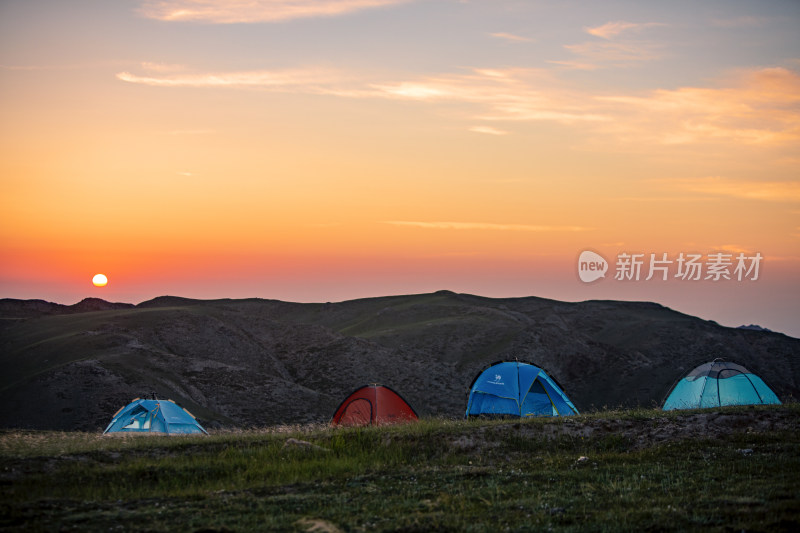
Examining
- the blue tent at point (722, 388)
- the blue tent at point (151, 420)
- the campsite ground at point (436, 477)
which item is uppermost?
the blue tent at point (722, 388)

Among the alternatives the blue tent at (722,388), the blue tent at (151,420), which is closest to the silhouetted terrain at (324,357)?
the blue tent at (151,420)

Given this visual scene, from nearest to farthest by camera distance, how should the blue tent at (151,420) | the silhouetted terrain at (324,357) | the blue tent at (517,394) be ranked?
the blue tent at (151,420) < the blue tent at (517,394) < the silhouetted terrain at (324,357)

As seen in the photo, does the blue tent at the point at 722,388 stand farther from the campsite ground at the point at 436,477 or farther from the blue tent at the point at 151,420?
the blue tent at the point at 151,420

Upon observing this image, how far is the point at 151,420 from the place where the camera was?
32.5 metres

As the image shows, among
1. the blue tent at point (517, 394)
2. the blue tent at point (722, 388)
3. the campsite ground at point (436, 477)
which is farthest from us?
the blue tent at point (517, 394)

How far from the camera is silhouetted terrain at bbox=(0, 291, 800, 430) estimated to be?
4916cm

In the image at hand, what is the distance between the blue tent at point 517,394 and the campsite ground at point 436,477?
12.8 metres

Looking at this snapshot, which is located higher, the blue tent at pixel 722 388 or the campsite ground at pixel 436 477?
the blue tent at pixel 722 388

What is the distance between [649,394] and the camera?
69125 millimetres

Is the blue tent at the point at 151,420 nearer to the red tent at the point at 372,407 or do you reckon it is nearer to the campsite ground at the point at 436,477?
the red tent at the point at 372,407

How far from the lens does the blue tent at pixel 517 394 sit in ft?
109

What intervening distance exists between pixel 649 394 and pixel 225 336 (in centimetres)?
4111

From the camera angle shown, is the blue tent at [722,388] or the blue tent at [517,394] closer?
the blue tent at [722,388]

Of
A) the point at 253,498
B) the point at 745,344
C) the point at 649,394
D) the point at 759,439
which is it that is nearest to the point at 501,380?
the point at 759,439
